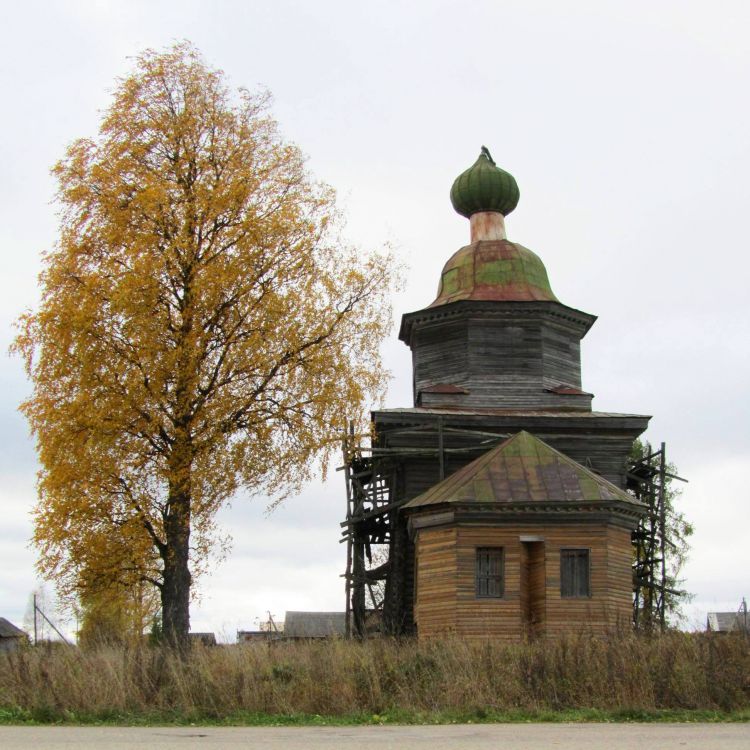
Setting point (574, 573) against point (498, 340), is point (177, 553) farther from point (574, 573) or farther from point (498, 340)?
point (498, 340)

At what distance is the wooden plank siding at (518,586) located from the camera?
20.6 m

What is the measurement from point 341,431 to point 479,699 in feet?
19.6

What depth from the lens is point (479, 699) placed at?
1219cm

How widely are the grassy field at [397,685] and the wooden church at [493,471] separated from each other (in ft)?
14.4

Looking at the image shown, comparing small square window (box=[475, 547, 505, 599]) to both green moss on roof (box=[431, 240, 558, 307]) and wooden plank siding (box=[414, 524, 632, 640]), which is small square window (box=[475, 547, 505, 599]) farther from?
green moss on roof (box=[431, 240, 558, 307])

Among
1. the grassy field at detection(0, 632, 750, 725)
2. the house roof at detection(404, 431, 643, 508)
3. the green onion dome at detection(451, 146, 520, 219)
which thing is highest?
the green onion dome at detection(451, 146, 520, 219)

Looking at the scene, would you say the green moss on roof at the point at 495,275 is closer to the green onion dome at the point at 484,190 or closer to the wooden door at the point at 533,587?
the green onion dome at the point at 484,190

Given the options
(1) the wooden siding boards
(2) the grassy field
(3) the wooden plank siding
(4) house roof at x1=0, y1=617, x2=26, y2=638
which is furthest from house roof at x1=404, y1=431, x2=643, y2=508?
(4) house roof at x1=0, y1=617, x2=26, y2=638

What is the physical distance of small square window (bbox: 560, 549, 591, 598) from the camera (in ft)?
68.4

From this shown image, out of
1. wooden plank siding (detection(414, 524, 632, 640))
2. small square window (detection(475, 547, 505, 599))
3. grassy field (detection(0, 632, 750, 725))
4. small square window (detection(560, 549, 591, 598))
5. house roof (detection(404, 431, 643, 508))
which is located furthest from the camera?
house roof (detection(404, 431, 643, 508))

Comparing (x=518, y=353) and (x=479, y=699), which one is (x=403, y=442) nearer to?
(x=518, y=353)

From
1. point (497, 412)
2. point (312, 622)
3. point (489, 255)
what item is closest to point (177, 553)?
point (497, 412)

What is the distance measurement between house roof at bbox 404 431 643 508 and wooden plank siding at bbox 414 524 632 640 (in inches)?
23.6

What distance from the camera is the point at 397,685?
12.7 meters
